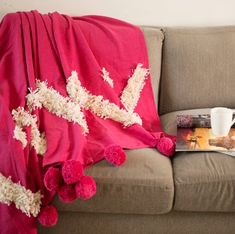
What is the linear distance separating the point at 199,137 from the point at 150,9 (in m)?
0.83

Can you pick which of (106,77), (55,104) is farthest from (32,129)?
(106,77)

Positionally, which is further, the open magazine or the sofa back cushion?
the sofa back cushion

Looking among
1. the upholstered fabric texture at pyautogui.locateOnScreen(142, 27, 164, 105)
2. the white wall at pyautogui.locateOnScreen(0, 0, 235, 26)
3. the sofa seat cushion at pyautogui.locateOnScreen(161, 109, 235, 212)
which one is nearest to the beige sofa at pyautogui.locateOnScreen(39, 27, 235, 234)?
the sofa seat cushion at pyautogui.locateOnScreen(161, 109, 235, 212)

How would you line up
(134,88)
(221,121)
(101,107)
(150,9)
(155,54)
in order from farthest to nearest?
1. (150,9)
2. (155,54)
3. (134,88)
4. (101,107)
5. (221,121)

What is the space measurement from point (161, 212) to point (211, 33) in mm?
968

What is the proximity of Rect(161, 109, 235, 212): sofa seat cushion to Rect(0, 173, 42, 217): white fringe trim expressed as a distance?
1.69ft

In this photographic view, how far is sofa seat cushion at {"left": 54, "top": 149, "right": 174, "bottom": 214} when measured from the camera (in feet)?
4.52

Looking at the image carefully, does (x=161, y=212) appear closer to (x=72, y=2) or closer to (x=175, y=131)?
(x=175, y=131)

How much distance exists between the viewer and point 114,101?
5.57 feet

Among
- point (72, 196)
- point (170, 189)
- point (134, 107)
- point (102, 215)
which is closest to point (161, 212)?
point (170, 189)

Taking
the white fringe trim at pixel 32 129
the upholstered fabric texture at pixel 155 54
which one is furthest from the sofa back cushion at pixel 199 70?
the white fringe trim at pixel 32 129

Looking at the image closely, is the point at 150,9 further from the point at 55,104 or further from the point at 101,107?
the point at 55,104

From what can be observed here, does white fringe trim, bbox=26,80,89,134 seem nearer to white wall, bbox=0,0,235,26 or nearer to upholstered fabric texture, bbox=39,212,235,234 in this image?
upholstered fabric texture, bbox=39,212,235,234

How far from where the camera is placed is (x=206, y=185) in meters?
1.38
